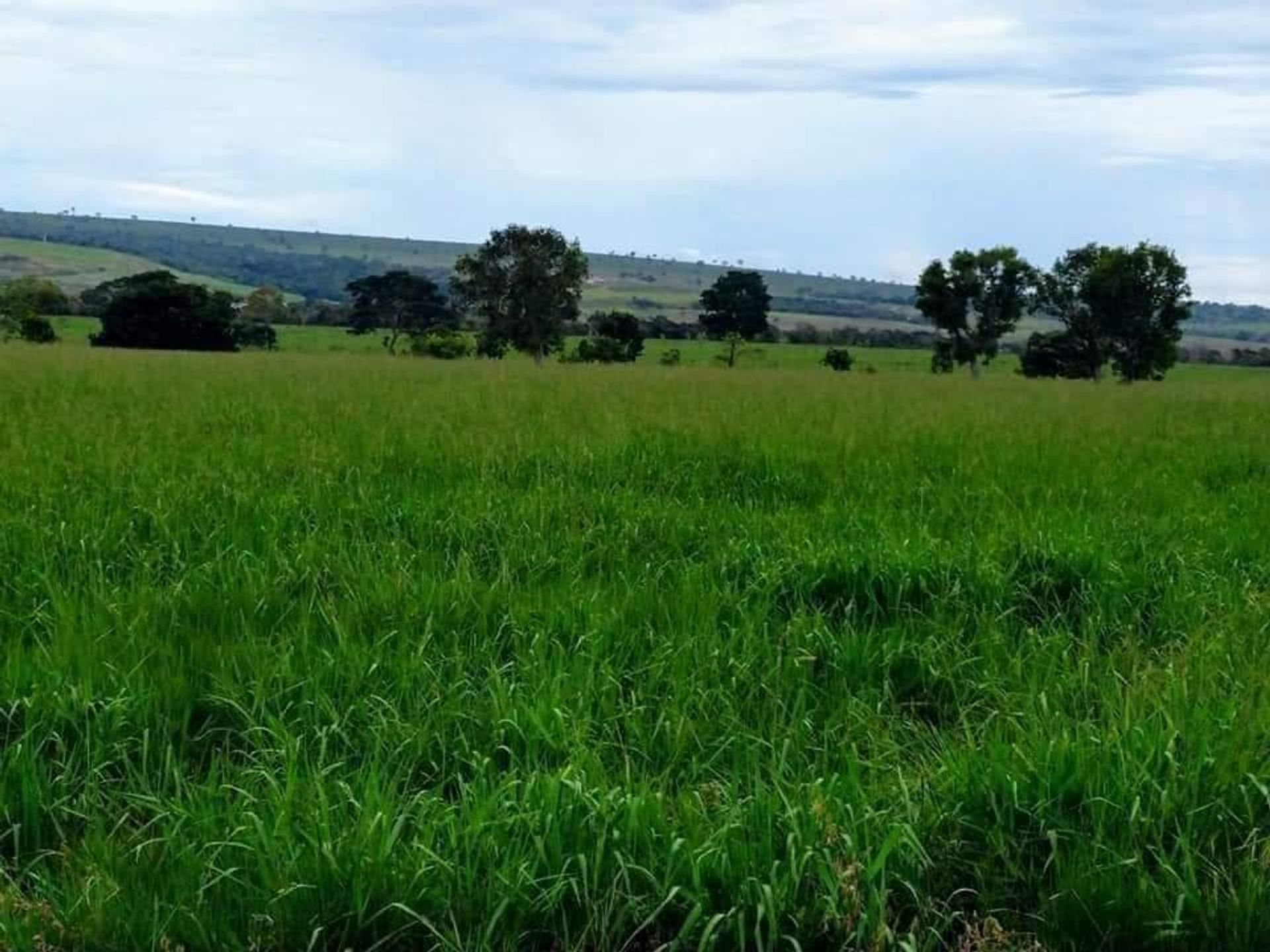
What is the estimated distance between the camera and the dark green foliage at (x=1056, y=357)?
60031 millimetres

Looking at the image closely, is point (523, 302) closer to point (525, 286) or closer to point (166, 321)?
point (525, 286)

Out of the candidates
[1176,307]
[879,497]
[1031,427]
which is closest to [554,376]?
[1031,427]

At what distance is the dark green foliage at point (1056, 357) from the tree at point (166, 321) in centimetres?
4637

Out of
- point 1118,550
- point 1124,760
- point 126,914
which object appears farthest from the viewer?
point 1118,550

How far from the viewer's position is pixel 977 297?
60.0m

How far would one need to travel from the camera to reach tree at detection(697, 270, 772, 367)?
274 ft

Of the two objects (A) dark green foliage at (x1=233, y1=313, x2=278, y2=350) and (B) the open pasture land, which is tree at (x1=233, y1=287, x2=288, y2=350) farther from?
(B) the open pasture land

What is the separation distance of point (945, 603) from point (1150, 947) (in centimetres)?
221

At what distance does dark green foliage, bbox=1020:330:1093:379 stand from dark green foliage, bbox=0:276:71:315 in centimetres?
6731

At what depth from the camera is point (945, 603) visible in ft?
14.4

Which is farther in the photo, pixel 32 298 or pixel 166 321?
pixel 32 298

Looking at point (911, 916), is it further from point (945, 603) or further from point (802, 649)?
point (945, 603)

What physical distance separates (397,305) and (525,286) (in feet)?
→ 111

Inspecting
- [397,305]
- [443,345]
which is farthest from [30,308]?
[443,345]
